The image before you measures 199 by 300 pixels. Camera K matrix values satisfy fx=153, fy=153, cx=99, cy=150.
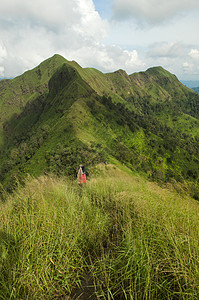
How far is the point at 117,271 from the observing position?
2.28m

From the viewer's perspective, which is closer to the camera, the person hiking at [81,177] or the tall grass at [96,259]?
the tall grass at [96,259]

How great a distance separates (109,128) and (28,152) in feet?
163

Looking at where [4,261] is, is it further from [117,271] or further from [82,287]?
[117,271]

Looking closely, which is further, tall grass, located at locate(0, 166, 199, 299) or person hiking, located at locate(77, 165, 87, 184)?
person hiking, located at locate(77, 165, 87, 184)

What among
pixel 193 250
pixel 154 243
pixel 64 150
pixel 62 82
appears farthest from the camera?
pixel 62 82

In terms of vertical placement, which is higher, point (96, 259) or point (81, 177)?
point (96, 259)

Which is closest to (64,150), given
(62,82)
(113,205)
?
(113,205)

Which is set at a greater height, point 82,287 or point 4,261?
point 4,261

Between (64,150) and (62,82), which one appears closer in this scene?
(64,150)

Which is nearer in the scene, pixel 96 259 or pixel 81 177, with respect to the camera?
pixel 96 259

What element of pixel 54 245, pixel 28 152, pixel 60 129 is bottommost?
pixel 54 245

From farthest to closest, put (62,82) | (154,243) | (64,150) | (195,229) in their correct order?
(62,82), (64,150), (195,229), (154,243)

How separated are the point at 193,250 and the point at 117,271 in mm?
1162

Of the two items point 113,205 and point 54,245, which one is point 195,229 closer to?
point 113,205
